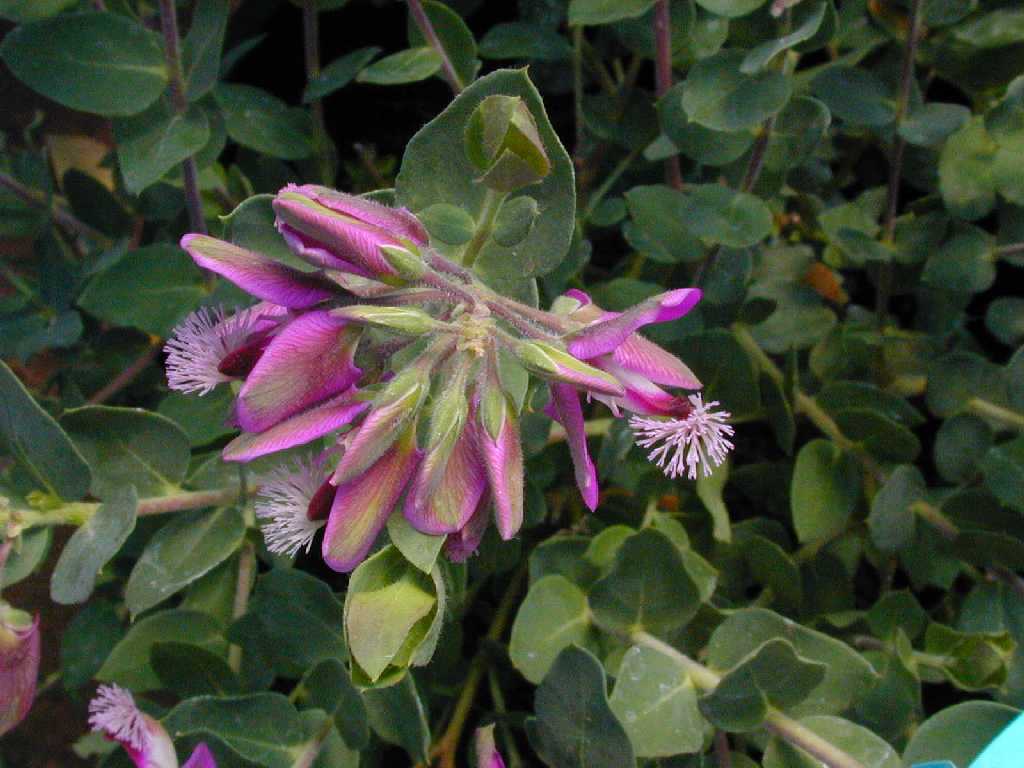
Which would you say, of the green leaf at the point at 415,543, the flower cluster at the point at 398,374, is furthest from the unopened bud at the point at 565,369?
the green leaf at the point at 415,543

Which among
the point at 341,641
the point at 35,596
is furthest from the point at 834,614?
the point at 35,596

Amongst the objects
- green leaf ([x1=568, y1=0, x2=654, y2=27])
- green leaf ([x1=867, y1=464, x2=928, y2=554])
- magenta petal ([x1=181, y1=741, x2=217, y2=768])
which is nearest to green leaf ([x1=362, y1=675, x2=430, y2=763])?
magenta petal ([x1=181, y1=741, x2=217, y2=768])

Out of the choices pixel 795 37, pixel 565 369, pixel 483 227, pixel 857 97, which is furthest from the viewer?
pixel 857 97

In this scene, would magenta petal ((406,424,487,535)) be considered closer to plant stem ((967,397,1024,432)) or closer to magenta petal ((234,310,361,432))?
magenta petal ((234,310,361,432))

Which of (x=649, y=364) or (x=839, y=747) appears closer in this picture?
(x=649, y=364)

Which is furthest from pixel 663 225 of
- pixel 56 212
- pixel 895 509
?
pixel 56 212

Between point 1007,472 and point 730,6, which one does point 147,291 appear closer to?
point 730,6
